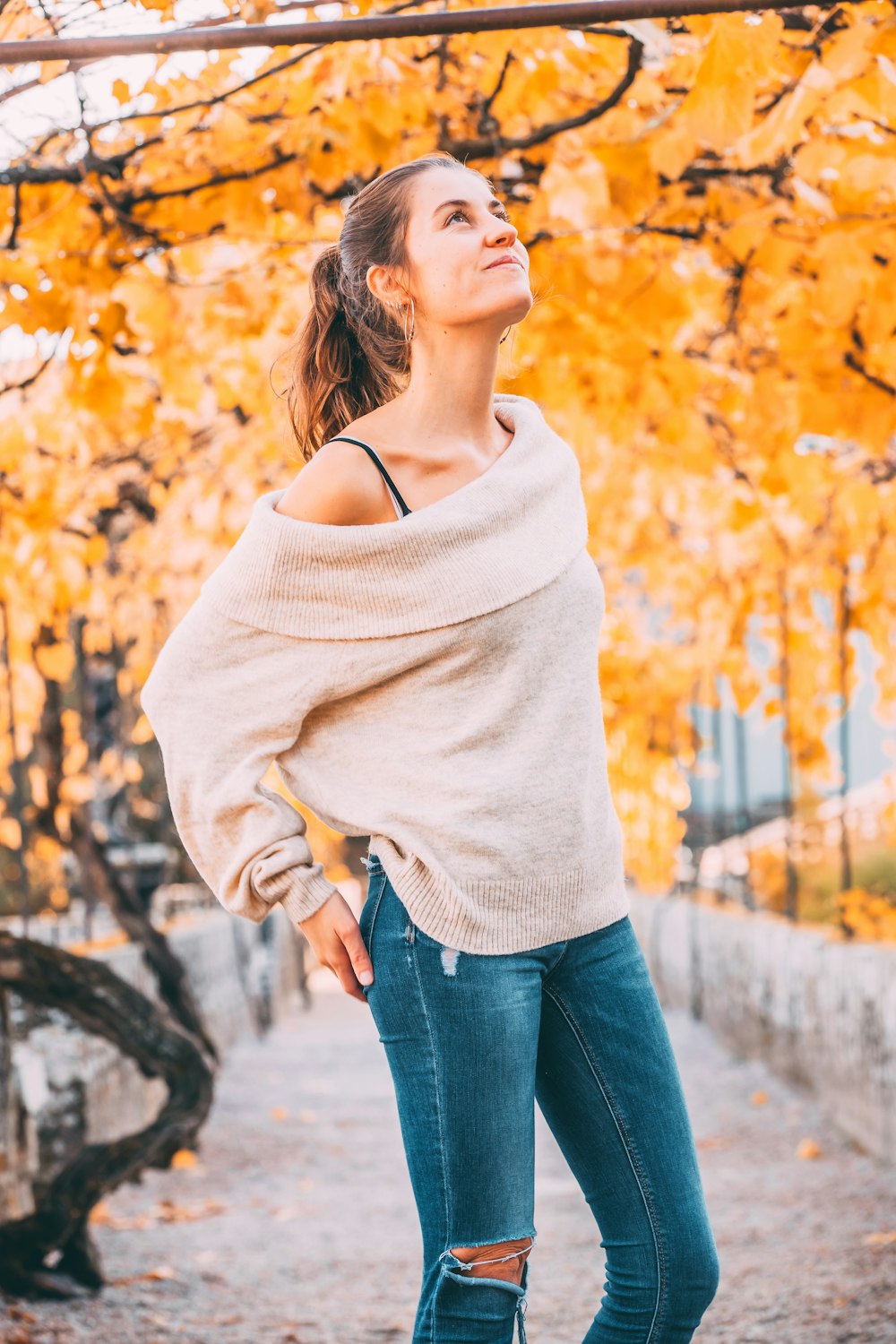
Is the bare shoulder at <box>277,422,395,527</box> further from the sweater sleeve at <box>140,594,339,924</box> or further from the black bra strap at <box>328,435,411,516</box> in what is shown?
the sweater sleeve at <box>140,594,339,924</box>

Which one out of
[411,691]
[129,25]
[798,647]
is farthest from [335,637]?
[798,647]

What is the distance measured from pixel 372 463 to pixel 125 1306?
2.96m

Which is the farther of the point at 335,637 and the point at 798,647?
the point at 798,647

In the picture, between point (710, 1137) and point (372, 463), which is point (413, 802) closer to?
point (372, 463)

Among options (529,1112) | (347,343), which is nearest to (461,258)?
(347,343)

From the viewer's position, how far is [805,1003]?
589cm

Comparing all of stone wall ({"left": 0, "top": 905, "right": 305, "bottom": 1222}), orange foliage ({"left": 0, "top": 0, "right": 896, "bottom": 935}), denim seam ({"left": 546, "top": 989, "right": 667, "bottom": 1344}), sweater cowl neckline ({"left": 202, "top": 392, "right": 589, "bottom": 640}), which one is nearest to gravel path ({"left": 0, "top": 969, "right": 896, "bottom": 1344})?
stone wall ({"left": 0, "top": 905, "right": 305, "bottom": 1222})

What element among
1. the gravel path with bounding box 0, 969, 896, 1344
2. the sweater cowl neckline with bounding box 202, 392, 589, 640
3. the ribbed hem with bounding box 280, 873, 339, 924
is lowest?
the gravel path with bounding box 0, 969, 896, 1344

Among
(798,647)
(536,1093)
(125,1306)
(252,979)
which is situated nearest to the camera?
(536,1093)

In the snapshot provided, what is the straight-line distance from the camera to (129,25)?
8.36 feet

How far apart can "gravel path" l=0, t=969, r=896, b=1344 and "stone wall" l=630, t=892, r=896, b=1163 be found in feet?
0.44

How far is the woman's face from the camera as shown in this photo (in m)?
1.95

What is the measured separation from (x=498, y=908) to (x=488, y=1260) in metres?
0.41

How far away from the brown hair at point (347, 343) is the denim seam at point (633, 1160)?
0.89 m
